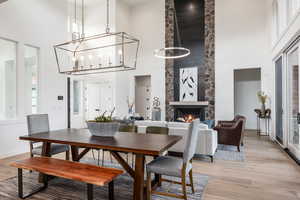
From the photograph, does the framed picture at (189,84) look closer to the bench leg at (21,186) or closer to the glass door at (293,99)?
the glass door at (293,99)

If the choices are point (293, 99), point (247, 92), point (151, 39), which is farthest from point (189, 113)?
point (293, 99)

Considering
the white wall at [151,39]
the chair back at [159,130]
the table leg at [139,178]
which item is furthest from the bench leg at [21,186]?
the white wall at [151,39]

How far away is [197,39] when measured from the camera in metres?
7.86

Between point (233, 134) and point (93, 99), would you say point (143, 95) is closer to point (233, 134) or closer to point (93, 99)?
point (93, 99)

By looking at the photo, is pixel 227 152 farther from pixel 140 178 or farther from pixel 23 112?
pixel 23 112

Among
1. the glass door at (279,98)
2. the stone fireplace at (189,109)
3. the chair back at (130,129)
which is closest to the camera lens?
the chair back at (130,129)

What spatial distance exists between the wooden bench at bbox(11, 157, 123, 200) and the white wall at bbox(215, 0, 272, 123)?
6.24 m

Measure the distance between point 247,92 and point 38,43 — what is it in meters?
7.73

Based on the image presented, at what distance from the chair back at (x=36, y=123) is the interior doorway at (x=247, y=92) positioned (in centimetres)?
722

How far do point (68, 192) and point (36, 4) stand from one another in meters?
4.72

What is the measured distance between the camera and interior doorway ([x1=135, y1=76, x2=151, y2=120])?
30.5 ft

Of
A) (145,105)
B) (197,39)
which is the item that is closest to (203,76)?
(197,39)

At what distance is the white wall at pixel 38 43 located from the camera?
419 cm

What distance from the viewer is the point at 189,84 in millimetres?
7945
